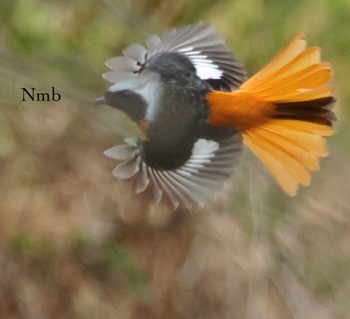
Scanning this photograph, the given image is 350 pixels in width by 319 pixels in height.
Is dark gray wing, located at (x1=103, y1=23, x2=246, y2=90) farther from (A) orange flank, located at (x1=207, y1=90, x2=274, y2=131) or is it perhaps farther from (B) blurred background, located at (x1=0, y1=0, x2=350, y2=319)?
(B) blurred background, located at (x1=0, y1=0, x2=350, y2=319)

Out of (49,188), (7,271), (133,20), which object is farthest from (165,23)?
(7,271)

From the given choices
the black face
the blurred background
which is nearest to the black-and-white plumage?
the black face

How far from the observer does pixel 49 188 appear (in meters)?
1.08

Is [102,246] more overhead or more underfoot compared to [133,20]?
more underfoot

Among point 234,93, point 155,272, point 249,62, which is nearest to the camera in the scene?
point 234,93

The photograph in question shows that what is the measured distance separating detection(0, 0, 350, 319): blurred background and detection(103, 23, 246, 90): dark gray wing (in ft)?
0.70

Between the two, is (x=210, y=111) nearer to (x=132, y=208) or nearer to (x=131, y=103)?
(x=131, y=103)

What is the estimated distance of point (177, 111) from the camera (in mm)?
429

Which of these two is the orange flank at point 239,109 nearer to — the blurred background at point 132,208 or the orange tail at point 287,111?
the orange tail at point 287,111

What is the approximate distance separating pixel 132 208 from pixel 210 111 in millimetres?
666

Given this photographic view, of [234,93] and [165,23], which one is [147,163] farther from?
[165,23]

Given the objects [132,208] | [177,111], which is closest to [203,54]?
[177,111]

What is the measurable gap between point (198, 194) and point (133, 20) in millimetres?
333

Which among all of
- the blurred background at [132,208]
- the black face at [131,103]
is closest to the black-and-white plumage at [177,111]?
the black face at [131,103]
